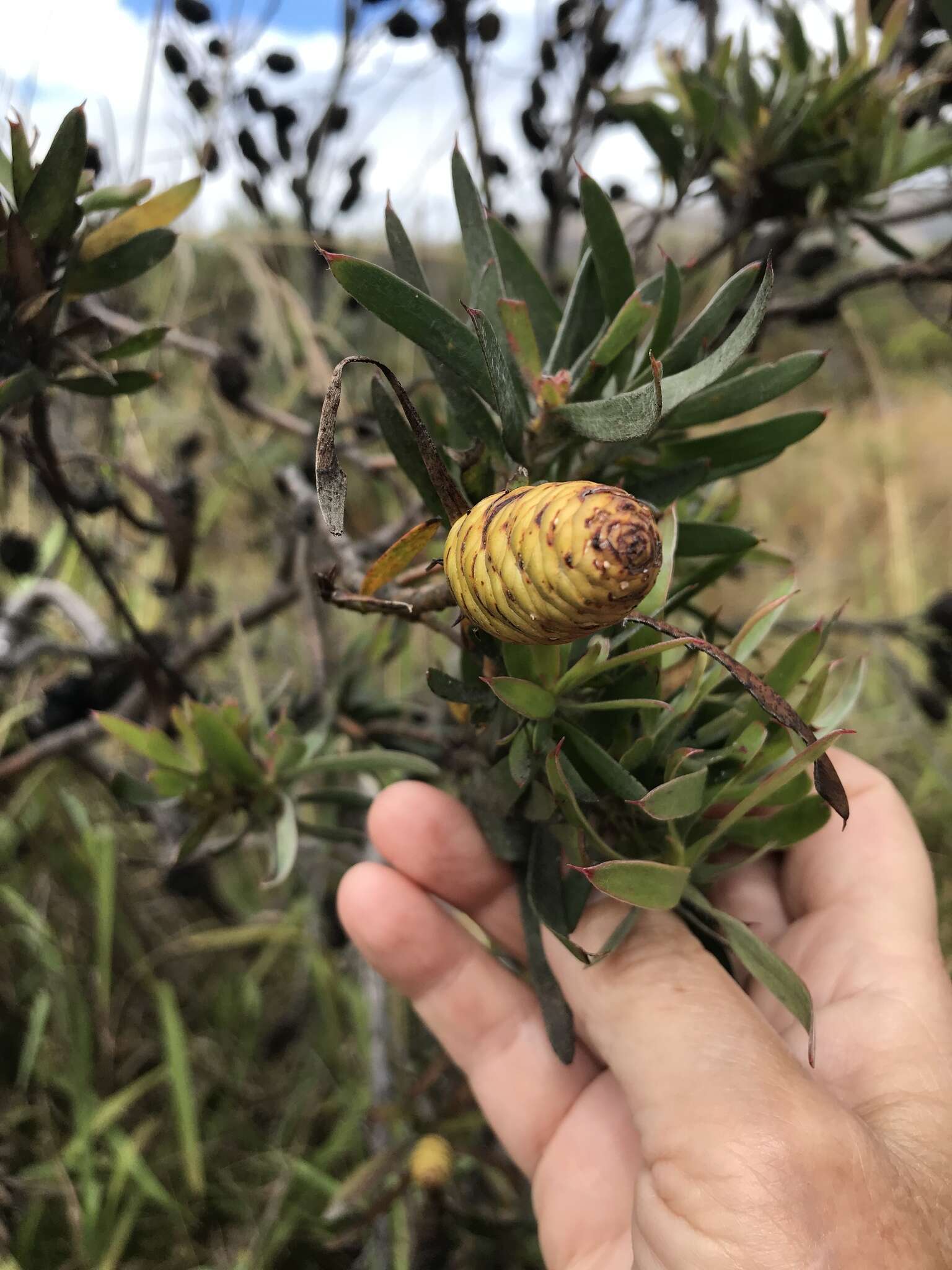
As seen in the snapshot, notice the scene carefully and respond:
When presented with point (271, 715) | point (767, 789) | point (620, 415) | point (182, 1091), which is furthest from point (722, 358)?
point (182, 1091)

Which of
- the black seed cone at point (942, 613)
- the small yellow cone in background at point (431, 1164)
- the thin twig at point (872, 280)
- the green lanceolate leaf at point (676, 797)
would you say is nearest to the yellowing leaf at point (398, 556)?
the green lanceolate leaf at point (676, 797)

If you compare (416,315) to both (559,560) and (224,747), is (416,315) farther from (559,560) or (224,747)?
(224,747)

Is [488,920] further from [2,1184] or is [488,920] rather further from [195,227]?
[195,227]

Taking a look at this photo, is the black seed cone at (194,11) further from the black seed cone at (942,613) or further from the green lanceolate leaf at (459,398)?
the black seed cone at (942,613)

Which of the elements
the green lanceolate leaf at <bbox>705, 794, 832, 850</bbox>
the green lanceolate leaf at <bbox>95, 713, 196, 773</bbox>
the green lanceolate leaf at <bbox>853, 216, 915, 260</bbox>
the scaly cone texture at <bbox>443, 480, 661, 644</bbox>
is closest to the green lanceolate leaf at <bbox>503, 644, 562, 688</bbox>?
the scaly cone texture at <bbox>443, 480, 661, 644</bbox>

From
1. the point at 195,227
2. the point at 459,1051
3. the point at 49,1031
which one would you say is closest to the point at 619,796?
the point at 459,1051

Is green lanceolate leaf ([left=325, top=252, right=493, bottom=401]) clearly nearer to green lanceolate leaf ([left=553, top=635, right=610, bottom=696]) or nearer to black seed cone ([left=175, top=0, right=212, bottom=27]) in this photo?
green lanceolate leaf ([left=553, top=635, right=610, bottom=696])
